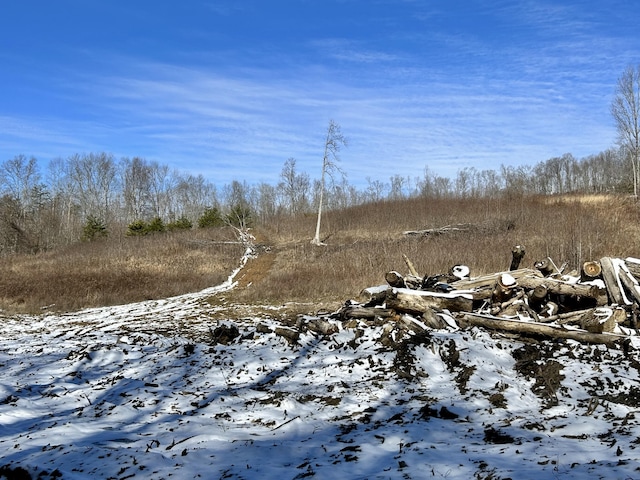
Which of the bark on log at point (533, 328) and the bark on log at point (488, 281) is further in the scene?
the bark on log at point (488, 281)

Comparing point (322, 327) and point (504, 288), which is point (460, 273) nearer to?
point (504, 288)

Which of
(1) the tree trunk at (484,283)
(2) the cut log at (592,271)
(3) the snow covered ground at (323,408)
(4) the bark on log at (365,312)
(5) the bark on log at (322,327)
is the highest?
(2) the cut log at (592,271)

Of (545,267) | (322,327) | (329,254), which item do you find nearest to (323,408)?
(322,327)

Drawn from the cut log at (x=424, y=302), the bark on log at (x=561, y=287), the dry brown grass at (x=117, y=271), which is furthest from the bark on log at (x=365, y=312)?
the dry brown grass at (x=117, y=271)

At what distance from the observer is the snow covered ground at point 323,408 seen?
312 centimetres

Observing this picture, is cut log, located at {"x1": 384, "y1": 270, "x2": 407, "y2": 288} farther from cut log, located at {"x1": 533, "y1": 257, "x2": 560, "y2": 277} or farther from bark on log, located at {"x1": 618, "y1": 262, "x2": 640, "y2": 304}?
bark on log, located at {"x1": 618, "y1": 262, "x2": 640, "y2": 304}

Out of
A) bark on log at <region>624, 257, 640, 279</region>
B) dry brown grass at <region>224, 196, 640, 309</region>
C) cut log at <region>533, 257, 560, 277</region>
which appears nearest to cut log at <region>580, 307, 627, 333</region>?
bark on log at <region>624, 257, 640, 279</region>

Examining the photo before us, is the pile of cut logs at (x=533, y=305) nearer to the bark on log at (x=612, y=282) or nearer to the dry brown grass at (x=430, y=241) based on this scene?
the bark on log at (x=612, y=282)

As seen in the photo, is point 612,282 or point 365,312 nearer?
point 612,282

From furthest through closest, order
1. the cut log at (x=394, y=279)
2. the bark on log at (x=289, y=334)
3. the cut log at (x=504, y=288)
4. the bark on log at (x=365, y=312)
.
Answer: the cut log at (x=394, y=279) → the bark on log at (x=365, y=312) → the cut log at (x=504, y=288) → the bark on log at (x=289, y=334)

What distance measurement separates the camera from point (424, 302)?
809 centimetres

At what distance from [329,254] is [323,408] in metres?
17.3

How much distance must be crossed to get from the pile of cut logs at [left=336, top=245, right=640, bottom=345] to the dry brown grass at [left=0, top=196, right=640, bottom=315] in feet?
12.1

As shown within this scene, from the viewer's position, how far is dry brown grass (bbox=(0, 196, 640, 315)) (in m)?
14.7
